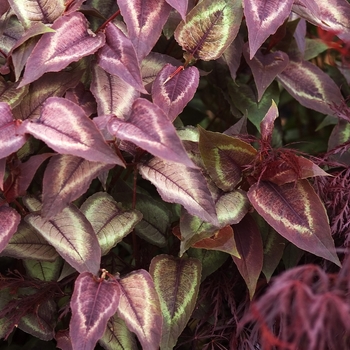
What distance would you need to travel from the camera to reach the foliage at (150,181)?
0.88 meters

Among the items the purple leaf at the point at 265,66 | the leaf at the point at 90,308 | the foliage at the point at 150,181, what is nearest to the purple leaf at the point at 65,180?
the foliage at the point at 150,181

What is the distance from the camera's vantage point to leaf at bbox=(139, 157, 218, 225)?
0.91 meters

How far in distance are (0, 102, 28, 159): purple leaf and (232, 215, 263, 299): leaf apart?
Result: 38cm

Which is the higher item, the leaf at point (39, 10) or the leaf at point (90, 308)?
the leaf at point (39, 10)

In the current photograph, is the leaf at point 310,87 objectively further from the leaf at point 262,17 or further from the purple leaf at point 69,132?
the purple leaf at point 69,132

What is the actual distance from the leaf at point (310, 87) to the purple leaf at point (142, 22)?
0.34 m

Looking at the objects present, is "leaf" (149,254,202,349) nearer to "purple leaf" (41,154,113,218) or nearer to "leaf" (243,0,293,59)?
"purple leaf" (41,154,113,218)

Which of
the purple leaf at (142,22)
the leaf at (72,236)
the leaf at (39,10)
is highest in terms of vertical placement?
the leaf at (39,10)

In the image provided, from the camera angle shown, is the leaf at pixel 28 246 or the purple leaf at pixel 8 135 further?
the leaf at pixel 28 246

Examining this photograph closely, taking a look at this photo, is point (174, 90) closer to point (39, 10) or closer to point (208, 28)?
point (208, 28)

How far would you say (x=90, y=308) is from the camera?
86 centimetres

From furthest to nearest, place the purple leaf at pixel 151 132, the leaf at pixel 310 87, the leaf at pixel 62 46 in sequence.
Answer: the leaf at pixel 310 87, the leaf at pixel 62 46, the purple leaf at pixel 151 132

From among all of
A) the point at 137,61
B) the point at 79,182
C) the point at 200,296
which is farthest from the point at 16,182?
the point at 200,296

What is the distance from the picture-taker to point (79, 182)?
0.90m
